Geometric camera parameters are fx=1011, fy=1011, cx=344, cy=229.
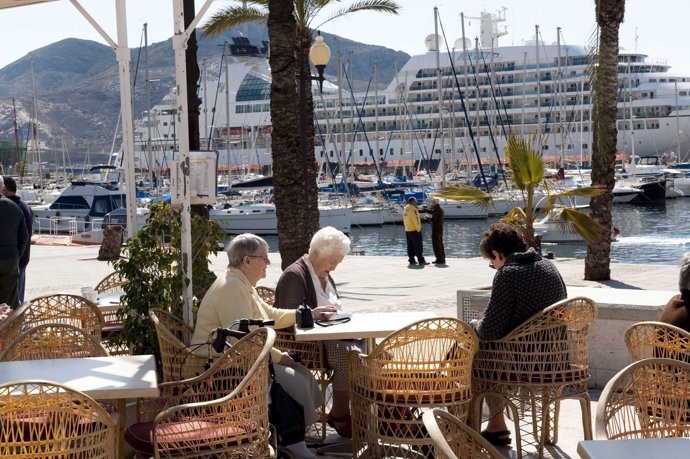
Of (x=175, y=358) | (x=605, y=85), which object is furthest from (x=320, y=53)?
(x=175, y=358)

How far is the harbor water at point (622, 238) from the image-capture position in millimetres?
36469

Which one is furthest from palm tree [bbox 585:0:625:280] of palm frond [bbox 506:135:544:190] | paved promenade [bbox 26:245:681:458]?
palm frond [bbox 506:135:544:190]

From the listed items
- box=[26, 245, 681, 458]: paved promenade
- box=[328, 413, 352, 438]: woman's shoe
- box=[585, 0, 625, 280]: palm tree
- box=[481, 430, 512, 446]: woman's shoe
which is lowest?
box=[26, 245, 681, 458]: paved promenade

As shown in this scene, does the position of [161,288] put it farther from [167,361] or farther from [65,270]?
[65,270]

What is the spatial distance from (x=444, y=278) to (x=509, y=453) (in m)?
11.3

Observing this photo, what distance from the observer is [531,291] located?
16.7 ft

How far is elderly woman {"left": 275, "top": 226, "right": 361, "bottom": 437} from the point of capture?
18.4 feet

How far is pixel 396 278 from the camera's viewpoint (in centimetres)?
1700

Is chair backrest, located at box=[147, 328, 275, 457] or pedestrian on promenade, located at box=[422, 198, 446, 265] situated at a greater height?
chair backrest, located at box=[147, 328, 275, 457]

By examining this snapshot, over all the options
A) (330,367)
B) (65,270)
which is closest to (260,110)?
(65,270)

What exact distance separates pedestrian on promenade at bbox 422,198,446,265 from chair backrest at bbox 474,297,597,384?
47.7 ft

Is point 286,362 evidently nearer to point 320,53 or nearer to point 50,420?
point 50,420

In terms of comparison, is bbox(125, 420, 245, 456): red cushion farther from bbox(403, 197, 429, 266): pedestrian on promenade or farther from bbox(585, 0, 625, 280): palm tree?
bbox(403, 197, 429, 266): pedestrian on promenade

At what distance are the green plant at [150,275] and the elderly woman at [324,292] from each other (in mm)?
601
